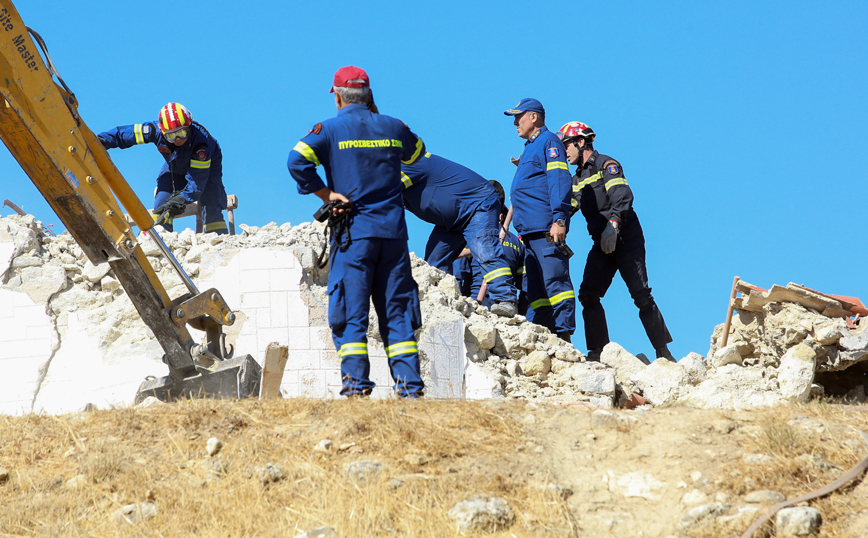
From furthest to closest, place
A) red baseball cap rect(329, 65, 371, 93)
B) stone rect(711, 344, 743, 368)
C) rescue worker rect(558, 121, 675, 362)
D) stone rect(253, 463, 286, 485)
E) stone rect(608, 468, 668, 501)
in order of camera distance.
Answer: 1. rescue worker rect(558, 121, 675, 362)
2. stone rect(711, 344, 743, 368)
3. red baseball cap rect(329, 65, 371, 93)
4. stone rect(253, 463, 286, 485)
5. stone rect(608, 468, 668, 501)

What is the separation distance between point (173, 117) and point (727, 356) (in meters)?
6.36

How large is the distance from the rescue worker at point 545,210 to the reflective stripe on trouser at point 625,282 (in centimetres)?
46

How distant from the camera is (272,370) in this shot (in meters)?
6.21

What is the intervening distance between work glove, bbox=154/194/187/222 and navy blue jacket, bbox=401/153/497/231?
259 cm

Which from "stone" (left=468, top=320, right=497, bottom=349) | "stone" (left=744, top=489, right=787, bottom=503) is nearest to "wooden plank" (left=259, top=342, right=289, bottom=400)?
"stone" (left=468, top=320, right=497, bottom=349)

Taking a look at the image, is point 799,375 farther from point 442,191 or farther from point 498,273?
point 442,191

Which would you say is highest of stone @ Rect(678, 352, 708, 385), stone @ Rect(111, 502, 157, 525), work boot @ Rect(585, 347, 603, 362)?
work boot @ Rect(585, 347, 603, 362)

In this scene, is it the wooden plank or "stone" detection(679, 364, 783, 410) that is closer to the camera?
the wooden plank

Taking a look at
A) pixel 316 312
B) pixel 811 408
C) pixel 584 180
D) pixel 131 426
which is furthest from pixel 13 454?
pixel 584 180

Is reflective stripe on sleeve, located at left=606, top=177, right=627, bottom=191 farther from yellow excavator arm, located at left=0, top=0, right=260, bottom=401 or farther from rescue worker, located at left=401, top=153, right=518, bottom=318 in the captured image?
yellow excavator arm, located at left=0, top=0, right=260, bottom=401

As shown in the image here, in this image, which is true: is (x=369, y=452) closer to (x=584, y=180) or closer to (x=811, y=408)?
(x=811, y=408)

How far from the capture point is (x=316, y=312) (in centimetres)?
773

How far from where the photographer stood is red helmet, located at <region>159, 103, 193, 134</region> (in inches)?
368

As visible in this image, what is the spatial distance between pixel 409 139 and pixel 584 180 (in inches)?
156
